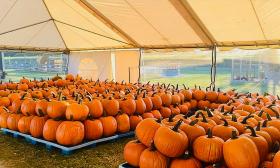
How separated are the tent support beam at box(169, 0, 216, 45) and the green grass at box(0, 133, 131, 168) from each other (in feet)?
10.9

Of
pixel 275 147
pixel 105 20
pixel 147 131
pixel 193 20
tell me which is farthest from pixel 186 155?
pixel 105 20

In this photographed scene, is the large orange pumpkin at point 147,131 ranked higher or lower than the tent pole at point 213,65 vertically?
lower

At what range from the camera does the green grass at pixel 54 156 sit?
3609 millimetres

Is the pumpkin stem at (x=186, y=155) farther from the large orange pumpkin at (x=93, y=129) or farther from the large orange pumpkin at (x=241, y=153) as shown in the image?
the large orange pumpkin at (x=93, y=129)

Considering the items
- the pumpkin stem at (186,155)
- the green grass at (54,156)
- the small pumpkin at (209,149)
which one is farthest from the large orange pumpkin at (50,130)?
the small pumpkin at (209,149)

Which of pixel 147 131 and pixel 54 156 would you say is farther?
pixel 54 156

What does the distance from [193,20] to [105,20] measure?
2928 mm

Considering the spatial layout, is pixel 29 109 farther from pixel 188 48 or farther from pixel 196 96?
pixel 188 48

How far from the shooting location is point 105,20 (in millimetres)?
8602

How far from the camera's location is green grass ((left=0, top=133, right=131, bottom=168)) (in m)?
3.61

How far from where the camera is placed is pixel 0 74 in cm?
1266

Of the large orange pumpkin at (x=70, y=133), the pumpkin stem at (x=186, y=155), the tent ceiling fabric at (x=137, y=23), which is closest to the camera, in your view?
the pumpkin stem at (x=186, y=155)

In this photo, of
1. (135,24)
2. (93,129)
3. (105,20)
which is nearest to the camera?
(93,129)

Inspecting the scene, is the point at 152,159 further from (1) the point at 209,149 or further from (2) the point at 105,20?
(2) the point at 105,20
